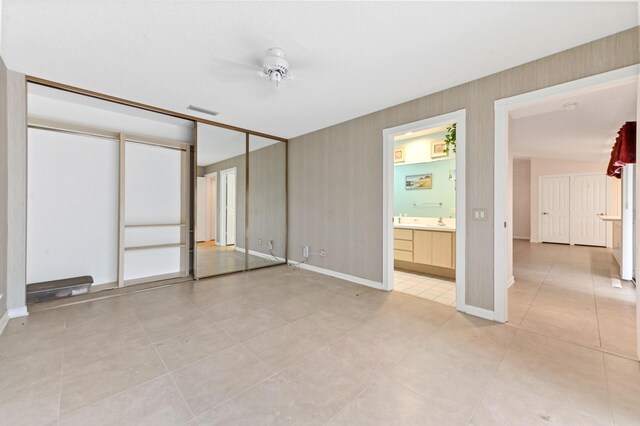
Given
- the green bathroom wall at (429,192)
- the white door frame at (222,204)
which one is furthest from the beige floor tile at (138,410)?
the green bathroom wall at (429,192)

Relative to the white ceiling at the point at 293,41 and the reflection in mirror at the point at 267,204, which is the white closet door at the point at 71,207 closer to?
the white ceiling at the point at 293,41

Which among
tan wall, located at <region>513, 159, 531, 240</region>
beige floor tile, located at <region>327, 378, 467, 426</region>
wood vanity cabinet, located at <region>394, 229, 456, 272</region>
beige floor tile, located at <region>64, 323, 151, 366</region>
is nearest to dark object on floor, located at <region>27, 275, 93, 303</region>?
beige floor tile, located at <region>64, 323, 151, 366</region>

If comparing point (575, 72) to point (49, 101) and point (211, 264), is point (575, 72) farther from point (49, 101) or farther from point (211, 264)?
point (49, 101)

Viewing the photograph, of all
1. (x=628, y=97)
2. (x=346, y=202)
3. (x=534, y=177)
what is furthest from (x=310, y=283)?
(x=534, y=177)

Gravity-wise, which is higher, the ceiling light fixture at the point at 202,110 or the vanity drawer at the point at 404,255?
the ceiling light fixture at the point at 202,110

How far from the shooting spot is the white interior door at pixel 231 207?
15.6 feet

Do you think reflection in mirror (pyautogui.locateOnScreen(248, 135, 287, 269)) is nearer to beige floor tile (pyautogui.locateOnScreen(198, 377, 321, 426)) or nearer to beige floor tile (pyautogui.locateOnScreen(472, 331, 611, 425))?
beige floor tile (pyautogui.locateOnScreen(198, 377, 321, 426))

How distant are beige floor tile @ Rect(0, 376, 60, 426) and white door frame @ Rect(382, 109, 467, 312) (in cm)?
324

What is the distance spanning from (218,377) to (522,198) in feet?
34.7

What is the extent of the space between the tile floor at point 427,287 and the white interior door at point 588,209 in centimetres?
658

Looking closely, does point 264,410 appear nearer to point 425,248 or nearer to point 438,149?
point 425,248

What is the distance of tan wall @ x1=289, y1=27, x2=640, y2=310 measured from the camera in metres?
2.28

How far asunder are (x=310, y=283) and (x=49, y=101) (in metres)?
4.16

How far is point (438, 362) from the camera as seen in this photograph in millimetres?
1912
